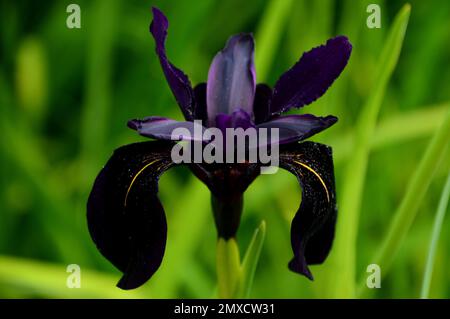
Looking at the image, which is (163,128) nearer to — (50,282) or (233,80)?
(233,80)

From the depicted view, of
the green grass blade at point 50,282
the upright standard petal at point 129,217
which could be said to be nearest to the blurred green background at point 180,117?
the green grass blade at point 50,282

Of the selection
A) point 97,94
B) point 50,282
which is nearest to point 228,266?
point 50,282

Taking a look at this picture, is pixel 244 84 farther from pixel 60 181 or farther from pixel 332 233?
pixel 60 181

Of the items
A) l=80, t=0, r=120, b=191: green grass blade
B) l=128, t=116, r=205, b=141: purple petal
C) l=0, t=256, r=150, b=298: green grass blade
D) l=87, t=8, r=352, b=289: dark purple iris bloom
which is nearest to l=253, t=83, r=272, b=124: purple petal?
l=87, t=8, r=352, b=289: dark purple iris bloom

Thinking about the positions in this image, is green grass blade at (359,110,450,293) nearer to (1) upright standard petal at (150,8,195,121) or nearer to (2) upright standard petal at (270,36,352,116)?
(2) upright standard petal at (270,36,352,116)

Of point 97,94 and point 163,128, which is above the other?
point 97,94

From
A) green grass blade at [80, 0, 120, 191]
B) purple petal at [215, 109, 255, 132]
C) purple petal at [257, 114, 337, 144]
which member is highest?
green grass blade at [80, 0, 120, 191]

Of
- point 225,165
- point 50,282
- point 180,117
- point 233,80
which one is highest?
point 180,117

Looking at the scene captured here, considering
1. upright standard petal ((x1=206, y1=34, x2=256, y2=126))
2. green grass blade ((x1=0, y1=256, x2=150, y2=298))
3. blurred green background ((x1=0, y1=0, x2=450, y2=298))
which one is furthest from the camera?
blurred green background ((x1=0, y1=0, x2=450, y2=298))
